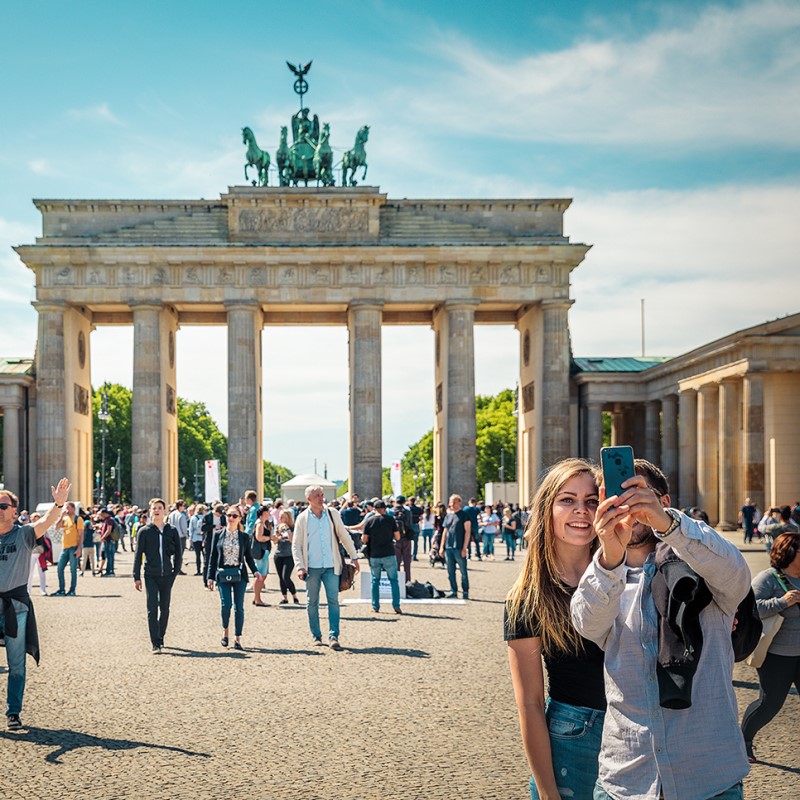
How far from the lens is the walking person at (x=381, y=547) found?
767 inches

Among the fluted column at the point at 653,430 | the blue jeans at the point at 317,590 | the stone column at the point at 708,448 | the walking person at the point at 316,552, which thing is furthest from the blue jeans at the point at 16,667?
the fluted column at the point at 653,430

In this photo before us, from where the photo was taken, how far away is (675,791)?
376cm

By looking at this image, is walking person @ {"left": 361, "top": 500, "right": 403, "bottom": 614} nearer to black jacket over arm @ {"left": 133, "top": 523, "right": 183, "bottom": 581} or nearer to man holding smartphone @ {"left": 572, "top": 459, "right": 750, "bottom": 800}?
black jacket over arm @ {"left": 133, "top": 523, "right": 183, "bottom": 581}

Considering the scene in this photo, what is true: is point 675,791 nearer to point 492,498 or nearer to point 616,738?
point 616,738

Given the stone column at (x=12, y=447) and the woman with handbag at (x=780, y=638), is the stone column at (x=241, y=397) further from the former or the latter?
the woman with handbag at (x=780, y=638)

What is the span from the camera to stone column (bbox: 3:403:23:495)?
6044cm

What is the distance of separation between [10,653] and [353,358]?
52067 millimetres

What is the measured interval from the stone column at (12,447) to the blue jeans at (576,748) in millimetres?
59222

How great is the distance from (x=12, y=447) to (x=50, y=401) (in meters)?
3.60

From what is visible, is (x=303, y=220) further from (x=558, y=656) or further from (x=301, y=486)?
(x=558, y=656)

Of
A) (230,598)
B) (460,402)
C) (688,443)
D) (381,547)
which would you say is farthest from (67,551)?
(688,443)

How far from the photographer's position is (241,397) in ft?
202

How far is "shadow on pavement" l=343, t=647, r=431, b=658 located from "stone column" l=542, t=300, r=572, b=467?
153 feet

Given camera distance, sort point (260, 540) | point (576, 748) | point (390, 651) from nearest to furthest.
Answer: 1. point (576, 748)
2. point (390, 651)
3. point (260, 540)
